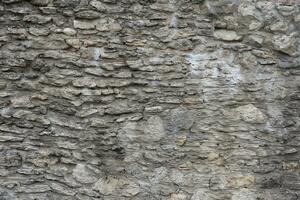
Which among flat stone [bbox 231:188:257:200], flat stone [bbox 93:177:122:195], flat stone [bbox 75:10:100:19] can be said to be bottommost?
flat stone [bbox 93:177:122:195]

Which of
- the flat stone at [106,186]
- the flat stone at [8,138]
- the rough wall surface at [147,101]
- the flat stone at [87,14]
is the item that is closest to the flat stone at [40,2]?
the rough wall surface at [147,101]

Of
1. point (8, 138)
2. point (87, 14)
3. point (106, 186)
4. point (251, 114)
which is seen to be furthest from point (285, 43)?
point (8, 138)

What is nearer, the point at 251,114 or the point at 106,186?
the point at 251,114

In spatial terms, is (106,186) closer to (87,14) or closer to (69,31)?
(69,31)

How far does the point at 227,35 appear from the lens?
3631mm

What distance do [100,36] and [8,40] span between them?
2.66ft

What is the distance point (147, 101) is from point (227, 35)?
35.9 inches

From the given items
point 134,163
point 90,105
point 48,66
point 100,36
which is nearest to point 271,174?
point 134,163

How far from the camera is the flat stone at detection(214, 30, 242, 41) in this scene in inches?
143

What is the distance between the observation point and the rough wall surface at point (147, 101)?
3.62 m

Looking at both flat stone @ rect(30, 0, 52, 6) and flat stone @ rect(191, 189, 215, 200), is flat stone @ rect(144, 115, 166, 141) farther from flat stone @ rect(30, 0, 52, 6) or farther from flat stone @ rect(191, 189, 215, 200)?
flat stone @ rect(30, 0, 52, 6)

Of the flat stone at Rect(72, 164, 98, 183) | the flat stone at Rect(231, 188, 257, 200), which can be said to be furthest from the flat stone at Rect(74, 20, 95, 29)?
the flat stone at Rect(231, 188, 257, 200)

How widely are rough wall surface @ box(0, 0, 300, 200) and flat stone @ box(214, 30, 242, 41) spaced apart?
0.01m

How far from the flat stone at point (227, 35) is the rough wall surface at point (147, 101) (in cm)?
1
